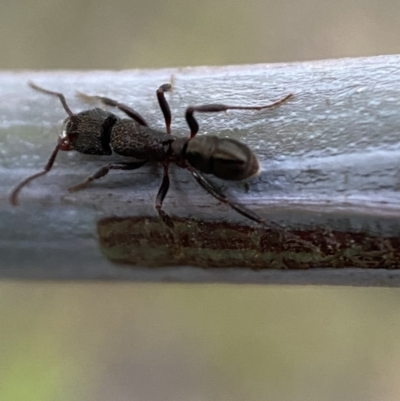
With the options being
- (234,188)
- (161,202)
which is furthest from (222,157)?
(161,202)

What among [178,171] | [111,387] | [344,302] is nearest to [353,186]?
[178,171]

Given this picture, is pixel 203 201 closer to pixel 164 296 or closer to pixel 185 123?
pixel 185 123

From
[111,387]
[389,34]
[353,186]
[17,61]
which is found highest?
[389,34]

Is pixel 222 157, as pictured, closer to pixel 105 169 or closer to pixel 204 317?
pixel 105 169

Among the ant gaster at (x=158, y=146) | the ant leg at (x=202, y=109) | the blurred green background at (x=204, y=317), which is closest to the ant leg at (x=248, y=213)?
the ant gaster at (x=158, y=146)

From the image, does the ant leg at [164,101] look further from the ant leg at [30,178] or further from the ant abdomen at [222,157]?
the ant leg at [30,178]

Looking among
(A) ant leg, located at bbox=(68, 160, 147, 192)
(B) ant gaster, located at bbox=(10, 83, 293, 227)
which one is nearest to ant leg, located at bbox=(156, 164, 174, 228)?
(B) ant gaster, located at bbox=(10, 83, 293, 227)

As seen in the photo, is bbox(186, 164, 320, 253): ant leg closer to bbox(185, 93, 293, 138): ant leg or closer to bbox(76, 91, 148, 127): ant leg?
bbox(185, 93, 293, 138): ant leg
